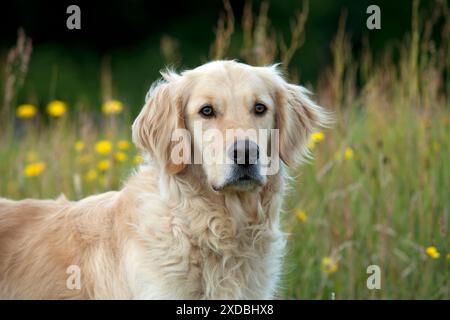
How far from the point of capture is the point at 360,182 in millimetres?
4469

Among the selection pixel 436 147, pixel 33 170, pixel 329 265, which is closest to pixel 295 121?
pixel 329 265

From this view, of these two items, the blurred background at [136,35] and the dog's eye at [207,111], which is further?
the blurred background at [136,35]

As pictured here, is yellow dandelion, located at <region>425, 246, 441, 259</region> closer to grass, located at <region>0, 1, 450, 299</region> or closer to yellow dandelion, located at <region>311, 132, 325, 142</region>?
grass, located at <region>0, 1, 450, 299</region>

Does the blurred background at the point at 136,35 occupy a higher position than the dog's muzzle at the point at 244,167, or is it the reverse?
the blurred background at the point at 136,35

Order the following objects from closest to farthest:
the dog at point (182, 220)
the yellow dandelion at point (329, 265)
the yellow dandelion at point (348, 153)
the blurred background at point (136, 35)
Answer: the dog at point (182, 220) < the yellow dandelion at point (329, 265) < the yellow dandelion at point (348, 153) < the blurred background at point (136, 35)

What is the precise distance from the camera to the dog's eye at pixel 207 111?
319 cm

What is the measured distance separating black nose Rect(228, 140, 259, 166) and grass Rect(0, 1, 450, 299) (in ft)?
2.77

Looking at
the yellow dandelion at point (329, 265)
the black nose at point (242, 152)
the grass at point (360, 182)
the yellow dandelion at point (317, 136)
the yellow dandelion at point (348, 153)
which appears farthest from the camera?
the yellow dandelion at point (348, 153)

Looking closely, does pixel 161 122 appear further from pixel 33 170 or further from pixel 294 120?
pixel 33 170

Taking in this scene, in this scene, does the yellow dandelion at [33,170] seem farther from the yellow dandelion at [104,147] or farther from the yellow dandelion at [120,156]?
the yellow dandelion at [120,156]

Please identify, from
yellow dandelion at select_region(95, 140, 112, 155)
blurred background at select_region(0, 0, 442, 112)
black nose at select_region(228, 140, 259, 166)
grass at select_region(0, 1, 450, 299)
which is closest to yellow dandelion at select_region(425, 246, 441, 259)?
grass at select_region(0, 1, 450, 299)

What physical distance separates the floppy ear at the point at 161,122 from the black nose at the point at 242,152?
333 mm

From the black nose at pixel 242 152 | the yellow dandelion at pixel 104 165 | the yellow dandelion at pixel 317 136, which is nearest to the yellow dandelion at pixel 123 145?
the yellow dandelion at pixel 104 165
